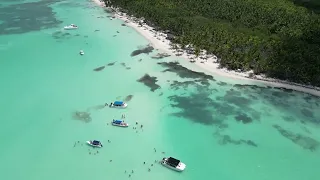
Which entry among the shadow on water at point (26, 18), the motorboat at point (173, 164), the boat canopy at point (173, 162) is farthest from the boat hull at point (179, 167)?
the shadow on water at point (26, 18)

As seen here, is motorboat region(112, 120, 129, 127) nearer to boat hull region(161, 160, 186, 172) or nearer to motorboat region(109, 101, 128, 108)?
motorboat region(109, 101, 128, 108)

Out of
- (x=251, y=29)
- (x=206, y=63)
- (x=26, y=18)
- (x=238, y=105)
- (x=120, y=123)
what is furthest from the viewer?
(x=26, y=18)

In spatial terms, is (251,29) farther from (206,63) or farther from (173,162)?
(173,162)

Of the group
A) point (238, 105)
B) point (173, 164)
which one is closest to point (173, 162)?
point (173, 164)

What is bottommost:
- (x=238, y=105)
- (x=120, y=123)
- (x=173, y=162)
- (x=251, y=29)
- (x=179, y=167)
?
(x=120, y=123)

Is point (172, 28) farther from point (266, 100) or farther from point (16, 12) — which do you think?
point (16, 12)

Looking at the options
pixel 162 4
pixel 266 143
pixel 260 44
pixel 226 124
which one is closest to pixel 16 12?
pixel 162 4
